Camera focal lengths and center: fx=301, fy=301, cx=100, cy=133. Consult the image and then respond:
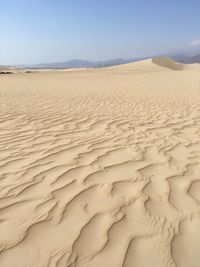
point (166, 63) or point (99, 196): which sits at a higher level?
point (99, 196)

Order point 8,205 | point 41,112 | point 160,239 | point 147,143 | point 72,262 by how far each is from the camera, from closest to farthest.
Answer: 1. point 72,262
2. point 160,239
3. point 8,205
4. point 147,143
5. point 41,112

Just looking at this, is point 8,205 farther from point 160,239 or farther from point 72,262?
point 160,239

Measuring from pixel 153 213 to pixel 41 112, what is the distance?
18.4 feet

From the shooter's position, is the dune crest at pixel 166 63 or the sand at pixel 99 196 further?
the dune crest at pixel 166 63

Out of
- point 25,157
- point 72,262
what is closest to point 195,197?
point 72,262

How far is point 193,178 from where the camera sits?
328 centimetres

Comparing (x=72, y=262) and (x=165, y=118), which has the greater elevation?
(x=72, y=262)

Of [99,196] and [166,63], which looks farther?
[166,63]

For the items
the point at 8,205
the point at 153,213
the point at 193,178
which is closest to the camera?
the point at 153,213

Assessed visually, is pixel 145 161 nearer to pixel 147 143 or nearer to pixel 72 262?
pixel 147 143

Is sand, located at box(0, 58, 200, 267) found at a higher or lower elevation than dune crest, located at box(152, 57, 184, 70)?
higher

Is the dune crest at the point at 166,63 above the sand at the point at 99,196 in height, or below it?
below

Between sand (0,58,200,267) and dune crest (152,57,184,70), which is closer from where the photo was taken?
sand (0,58,200,267)

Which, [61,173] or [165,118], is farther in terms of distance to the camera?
[165,118]
